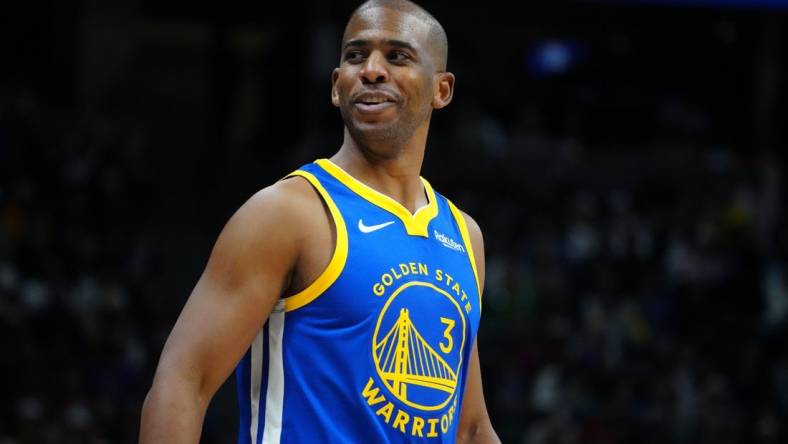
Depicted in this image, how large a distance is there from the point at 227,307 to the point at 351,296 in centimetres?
30

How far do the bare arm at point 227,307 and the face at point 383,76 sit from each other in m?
0.38

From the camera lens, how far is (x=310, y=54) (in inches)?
544

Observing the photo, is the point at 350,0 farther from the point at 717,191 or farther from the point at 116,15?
the point at 717,191

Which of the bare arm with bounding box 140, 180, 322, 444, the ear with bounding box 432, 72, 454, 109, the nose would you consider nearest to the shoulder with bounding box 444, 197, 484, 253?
the ear with bounding box 432, 72, 454, 109

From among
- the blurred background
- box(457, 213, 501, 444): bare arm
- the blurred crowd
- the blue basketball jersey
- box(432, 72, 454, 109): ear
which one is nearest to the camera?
the blue basketball jersey

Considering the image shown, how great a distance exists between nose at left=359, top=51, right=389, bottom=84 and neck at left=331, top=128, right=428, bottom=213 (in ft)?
0.59

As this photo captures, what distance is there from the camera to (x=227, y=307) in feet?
9.45

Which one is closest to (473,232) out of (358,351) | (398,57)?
(398,57)

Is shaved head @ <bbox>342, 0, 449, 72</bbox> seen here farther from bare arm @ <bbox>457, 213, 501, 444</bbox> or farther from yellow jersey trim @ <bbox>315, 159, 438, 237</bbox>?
bare arm @ <bbox>457, 213, 501, 444</bbox>

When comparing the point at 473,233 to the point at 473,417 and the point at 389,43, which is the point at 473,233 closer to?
the point at 473,417

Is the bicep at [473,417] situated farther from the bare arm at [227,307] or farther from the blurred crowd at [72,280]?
the blurred crowd at [72,280]

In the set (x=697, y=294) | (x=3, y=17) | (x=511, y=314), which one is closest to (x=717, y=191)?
(x=697, y=294)

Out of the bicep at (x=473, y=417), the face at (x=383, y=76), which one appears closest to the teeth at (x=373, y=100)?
the face at (x=383, y=76)

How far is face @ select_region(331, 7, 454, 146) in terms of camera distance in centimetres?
314
